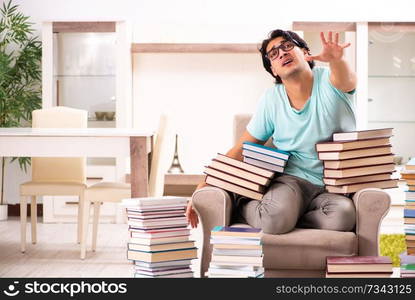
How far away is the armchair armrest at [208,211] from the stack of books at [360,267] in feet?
1.59

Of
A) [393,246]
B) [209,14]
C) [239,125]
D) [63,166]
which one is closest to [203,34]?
[209,14]

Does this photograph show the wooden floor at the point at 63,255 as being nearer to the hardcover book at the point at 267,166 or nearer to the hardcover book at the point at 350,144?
the hardcover book at the point at 267,166

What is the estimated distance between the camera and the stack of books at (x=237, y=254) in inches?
111

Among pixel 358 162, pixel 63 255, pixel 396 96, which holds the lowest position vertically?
pixel 63 255

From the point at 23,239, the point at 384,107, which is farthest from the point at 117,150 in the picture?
the point at 384,107

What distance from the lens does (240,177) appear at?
129 inches

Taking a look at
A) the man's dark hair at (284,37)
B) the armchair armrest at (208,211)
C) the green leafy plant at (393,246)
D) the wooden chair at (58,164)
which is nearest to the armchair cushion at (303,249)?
the armchair armrest at (208,211)

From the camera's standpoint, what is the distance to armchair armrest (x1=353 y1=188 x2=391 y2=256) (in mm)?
3098

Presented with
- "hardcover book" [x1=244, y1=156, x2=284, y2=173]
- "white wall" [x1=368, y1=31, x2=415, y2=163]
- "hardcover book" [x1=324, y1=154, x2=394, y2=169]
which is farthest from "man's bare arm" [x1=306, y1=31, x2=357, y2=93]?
"white wall" [x1=368, y1=31, x2=415, y2=163]

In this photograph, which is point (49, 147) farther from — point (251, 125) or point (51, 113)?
point (251, 125)

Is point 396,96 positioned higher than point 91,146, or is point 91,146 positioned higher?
point 396,96

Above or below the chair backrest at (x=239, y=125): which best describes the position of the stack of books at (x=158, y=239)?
below

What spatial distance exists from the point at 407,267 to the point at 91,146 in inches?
78.7

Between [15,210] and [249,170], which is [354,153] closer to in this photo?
[249,170]
